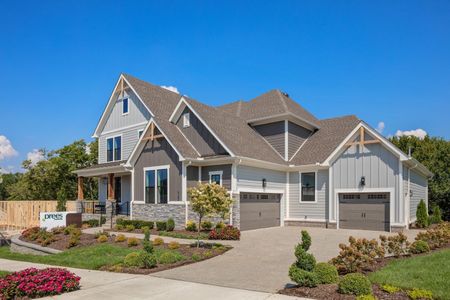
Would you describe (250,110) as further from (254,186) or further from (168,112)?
(254,186)

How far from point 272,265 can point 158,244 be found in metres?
5.54

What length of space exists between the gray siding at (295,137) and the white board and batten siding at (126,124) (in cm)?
976

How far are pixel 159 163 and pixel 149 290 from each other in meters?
13.5

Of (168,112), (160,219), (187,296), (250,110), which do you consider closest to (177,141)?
(160,219)

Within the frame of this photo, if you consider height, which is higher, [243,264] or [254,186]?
[254,186]

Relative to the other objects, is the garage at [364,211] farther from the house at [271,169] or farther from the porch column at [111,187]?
the porch column at [111,187]

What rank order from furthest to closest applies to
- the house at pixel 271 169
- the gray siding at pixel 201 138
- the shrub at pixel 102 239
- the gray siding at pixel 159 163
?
the gray siding at pixel 201 138 → the gray siding at pixel 159 163 → the house at pixel 271 169 → the shrub at pixel 102 239

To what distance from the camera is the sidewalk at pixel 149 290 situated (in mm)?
7938

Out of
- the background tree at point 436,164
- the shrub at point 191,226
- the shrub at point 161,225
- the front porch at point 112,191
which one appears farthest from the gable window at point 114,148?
the background tree at point 436,164

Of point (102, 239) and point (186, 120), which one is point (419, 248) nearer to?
point (102, 239)

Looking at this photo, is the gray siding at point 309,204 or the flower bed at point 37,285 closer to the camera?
the flower bed at point 37,285

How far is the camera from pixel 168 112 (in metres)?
26.9

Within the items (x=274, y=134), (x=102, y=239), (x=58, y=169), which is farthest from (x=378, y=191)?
(x=58, y=169)

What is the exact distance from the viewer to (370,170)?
68.6ft
